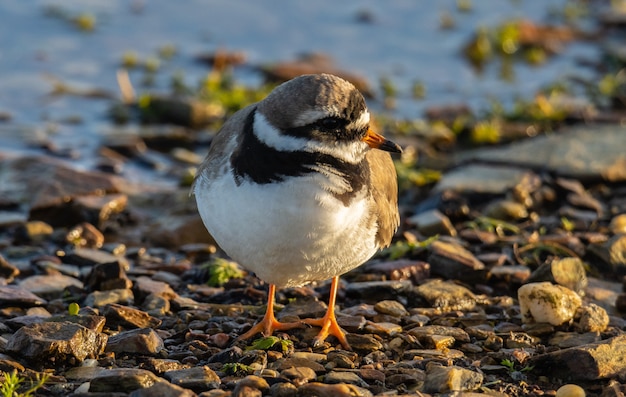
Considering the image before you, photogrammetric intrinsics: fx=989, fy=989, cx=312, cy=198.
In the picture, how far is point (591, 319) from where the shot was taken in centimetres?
650

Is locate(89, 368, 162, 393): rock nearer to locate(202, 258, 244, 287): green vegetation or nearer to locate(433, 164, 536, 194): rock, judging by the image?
locate(202, 258, 244, 287): green vegetation

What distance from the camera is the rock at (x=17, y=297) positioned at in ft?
21.7

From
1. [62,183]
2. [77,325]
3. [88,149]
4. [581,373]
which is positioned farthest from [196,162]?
[581,373]

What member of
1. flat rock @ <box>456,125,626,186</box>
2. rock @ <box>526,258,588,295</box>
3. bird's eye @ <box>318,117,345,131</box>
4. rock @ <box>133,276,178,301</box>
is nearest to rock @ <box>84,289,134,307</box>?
rock @ <box>133,276,178,301</box>

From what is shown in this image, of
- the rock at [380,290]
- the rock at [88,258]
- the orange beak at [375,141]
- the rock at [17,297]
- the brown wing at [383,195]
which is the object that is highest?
the orange beak at [375,141]

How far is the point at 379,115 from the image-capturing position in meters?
12.1

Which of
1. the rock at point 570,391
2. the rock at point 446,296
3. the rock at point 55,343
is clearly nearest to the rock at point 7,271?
the rock at point 55,343

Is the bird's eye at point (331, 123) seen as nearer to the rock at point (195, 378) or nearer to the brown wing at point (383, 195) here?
the brown wing at point (383, 195)

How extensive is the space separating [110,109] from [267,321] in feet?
20.8

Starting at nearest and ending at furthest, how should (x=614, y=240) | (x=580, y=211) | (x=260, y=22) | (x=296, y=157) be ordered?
(x=296, y=157)
(x=614, y=240)
(x=580, y=211)
(x=260, y=22)

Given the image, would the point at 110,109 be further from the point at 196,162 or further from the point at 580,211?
the point at 580,211

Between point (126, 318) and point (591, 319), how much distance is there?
9.94ft

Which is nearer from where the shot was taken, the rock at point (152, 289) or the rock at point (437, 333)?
the rock at point (437, 333)

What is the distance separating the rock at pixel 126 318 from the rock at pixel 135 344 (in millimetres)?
403
